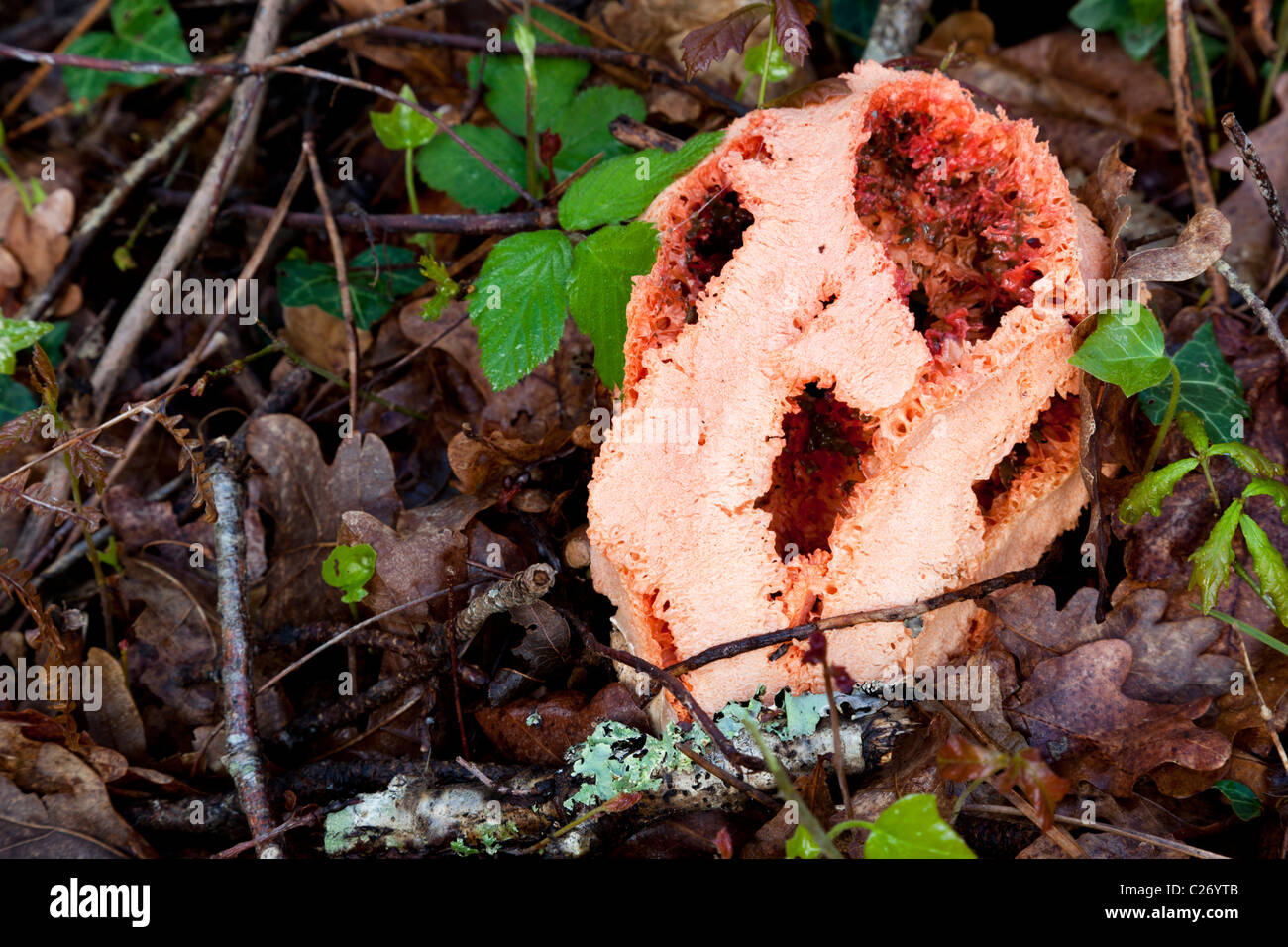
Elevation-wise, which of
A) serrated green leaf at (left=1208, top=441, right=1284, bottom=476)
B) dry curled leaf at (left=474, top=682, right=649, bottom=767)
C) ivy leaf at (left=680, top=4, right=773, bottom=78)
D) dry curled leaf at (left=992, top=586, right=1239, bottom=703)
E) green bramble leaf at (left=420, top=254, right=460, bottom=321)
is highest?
ivy leaf at (left=680, top=4, right=773, bottom=78)

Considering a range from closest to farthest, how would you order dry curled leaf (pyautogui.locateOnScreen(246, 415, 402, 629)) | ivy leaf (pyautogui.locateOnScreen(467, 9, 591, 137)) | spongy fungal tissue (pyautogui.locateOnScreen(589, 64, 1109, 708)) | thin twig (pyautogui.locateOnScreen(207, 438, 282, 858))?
spongy fungal tissue (pyautogui.locateOnScreen(589, 64, 1109, 708)) → thin twig (pyautogui.locateOnScreen(207, 438, 282, 858)) → dry curled leaf (pyautogui.locateOnScreen(246, 415, 402, 629)) → ivy leaf (pyautogui.locateOnScreen(467, 9, 591, 137))

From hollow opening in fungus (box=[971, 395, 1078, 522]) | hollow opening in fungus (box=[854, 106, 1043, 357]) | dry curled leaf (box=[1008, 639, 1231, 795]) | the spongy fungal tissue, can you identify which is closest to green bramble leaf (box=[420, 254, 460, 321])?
the spongy fungal tissue

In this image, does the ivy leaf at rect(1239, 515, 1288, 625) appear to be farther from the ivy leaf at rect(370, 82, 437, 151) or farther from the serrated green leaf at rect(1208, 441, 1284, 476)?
the ivy leaf at rect(370, 82, 437, 151)

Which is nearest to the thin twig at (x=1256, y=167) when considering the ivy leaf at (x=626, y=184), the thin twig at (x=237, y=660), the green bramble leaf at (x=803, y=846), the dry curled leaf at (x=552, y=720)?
the ivy leaf at (x=626, y=184)

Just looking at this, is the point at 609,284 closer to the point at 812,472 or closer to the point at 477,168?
the point at 812,472

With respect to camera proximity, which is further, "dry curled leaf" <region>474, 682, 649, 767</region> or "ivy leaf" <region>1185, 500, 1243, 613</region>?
"dry curled leaf" <region>474, 682, 649, 767</region>

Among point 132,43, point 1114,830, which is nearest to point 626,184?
point 1114,830

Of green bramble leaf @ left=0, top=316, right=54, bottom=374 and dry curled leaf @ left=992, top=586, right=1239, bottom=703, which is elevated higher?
green bramble leaf @ left=0, top=316, right=54, bottom=374
